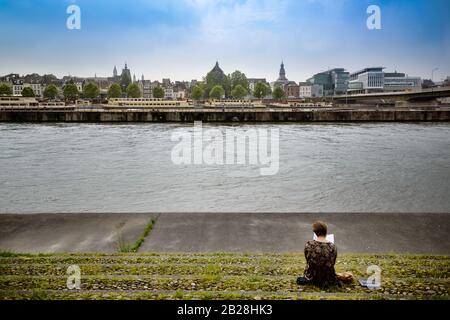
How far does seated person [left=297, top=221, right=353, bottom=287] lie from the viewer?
19.5 feet

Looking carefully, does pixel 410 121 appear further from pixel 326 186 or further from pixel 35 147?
pixel 35 147

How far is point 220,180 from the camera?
19828 millimetres

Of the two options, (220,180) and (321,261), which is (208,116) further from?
(321,261)

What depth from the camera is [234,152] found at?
98.7 ft

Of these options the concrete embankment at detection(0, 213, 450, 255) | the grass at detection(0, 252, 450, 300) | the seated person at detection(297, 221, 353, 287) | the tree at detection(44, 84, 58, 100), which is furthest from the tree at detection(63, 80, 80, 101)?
the seated person at detection(297, 221, 353, 287)

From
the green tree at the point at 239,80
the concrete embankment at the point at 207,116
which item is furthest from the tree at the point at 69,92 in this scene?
the concrete embankment at the point at 207,116

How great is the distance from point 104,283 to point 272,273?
9.38 ft

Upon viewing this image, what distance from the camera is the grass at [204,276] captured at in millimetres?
5508

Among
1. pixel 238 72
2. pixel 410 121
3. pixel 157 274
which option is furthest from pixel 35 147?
pixel 238 72

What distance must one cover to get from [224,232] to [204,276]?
3.49 meters

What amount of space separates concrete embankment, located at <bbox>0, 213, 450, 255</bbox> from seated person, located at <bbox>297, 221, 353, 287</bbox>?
99.3 inches

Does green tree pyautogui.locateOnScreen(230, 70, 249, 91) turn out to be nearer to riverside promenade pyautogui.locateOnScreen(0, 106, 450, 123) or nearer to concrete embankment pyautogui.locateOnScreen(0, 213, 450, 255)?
riverside promenade pyautogui.locateOnScreen(0, 106, 450, 123)

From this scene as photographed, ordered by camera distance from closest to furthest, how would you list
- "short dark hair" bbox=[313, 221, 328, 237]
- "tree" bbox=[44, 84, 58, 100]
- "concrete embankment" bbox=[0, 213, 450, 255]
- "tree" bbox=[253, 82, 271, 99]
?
1. "short dark hair" bbox=[313, 221, 328, 237]
2. "concrete embankment" bbox=[0, 213, 450, 255]
3. "tree" bbox=[44, 84, 58, 100]
4. "tree" bbox=[253, 82, 271, 99]

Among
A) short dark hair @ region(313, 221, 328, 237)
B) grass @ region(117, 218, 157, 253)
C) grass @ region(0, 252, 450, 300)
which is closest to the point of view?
grass @ region(0, 252, 450, 300)
